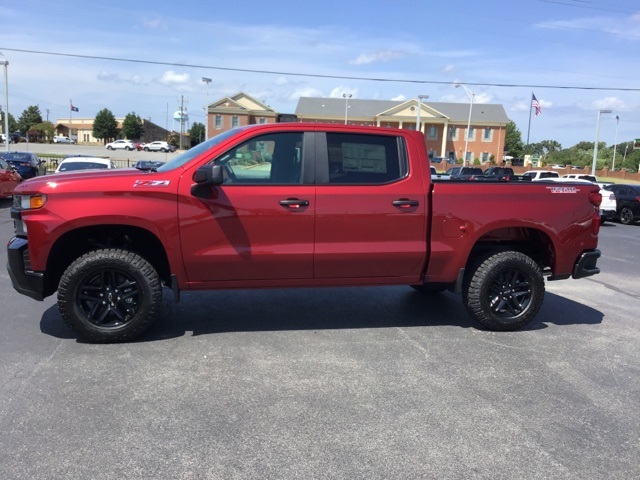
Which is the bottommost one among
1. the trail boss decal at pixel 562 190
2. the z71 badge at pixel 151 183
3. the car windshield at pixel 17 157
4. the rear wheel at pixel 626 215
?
the rear wheel at pixel 626 215

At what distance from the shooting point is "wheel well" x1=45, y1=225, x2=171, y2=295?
4.93m

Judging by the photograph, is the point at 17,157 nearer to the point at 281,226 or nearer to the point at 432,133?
the point at 281,226

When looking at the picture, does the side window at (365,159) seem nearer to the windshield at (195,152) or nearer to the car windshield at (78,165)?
the windshield at (195,152)

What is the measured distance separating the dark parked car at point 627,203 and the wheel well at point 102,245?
20473 millimetres

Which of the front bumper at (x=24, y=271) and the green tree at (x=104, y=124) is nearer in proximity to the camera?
the front bumper at (x=24, y=271)

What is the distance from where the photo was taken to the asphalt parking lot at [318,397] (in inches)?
125

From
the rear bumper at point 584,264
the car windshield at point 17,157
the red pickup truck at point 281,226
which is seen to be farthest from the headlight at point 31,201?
the car windshield at point 17,157

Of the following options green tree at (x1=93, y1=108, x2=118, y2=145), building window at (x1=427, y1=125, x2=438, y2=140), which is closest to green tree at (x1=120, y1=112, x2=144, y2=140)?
green tree at (x1=93, y1=108, x2=118, y2=145)

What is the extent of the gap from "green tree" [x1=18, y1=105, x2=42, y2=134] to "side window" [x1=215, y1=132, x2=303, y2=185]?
10593 centimetres

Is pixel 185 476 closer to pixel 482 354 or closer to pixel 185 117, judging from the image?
pixel 482 354

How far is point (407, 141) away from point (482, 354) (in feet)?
7.12

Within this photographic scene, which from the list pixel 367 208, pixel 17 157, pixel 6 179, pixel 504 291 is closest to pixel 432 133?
pixel 17 157

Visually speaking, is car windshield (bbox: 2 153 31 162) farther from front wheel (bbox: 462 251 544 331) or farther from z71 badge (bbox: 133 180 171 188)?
front wheel (bbox: 462 251 544 331)

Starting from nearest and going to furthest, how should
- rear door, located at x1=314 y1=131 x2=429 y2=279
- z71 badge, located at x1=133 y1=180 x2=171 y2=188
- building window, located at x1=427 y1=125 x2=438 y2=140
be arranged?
z71 badge, located at x1=133 y1=180 x2=171 y2=188
rear door, located at x1=314 y1=131 x2=429 y2=279
building window, located at x1=427 y1=125 x2=438 y2=140
